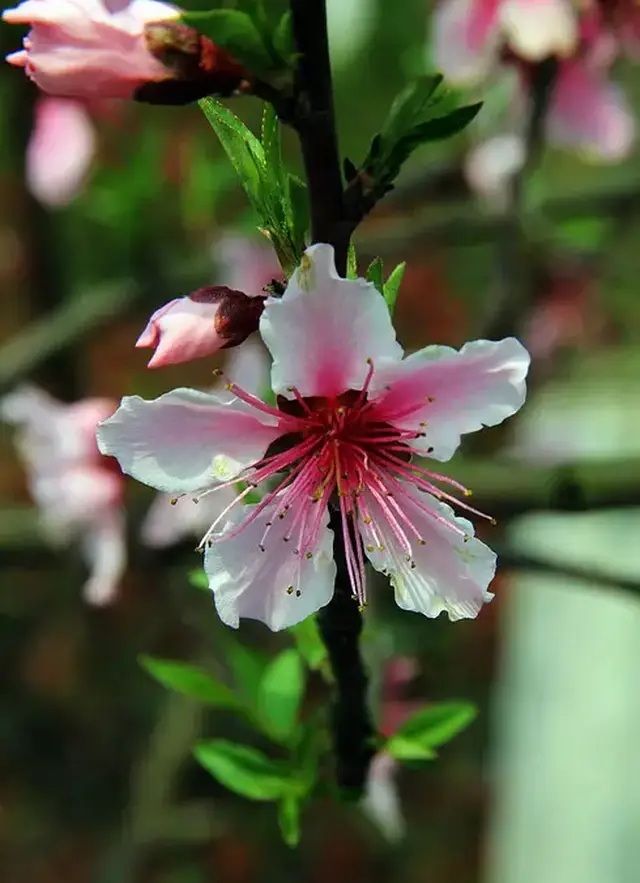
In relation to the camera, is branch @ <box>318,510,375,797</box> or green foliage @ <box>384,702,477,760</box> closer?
branch @ <box>318,510,375,797</box>

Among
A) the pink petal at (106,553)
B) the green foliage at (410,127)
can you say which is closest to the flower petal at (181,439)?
the green foliage at (410,127)

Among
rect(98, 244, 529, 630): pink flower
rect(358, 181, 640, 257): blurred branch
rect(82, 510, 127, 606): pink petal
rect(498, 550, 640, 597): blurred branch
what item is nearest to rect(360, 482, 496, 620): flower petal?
Answer: rect(98, 244, 529, 630): pink flower

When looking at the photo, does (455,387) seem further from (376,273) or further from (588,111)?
(588,111)

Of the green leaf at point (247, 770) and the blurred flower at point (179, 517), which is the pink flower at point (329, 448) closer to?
the green leaf at point (247, 770)

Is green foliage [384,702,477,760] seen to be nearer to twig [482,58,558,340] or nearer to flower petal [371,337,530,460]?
flower petal [371,337,530,460]

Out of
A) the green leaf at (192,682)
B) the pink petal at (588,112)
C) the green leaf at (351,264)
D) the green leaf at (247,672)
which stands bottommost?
the green leaf at (247,672)

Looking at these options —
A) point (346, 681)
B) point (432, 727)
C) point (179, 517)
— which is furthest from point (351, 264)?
point (179, 517)
